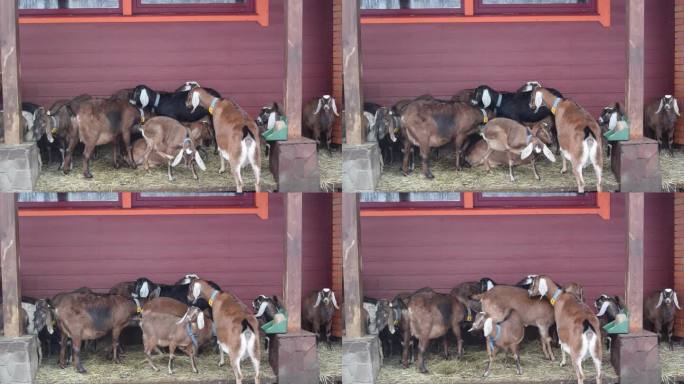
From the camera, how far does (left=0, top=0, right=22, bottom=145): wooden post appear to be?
1748cm

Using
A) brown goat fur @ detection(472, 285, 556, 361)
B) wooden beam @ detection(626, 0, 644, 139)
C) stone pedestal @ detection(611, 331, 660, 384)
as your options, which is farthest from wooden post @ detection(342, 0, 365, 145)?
stone pedestal @ detection(611, 331, 660, 384)

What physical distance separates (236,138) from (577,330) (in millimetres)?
4031

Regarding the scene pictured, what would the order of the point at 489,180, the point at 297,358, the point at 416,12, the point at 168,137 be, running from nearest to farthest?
the point at 297,358, the point at 168,137, the point at 489,180, the point at 416,12

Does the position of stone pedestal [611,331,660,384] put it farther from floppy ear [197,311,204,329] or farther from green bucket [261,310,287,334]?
floppy ear [197,311,204,329]

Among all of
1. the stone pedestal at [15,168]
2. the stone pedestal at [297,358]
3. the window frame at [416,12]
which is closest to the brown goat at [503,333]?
the stone pedestal at [297,358]

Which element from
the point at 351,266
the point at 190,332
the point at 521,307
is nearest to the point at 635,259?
the point at 521,307

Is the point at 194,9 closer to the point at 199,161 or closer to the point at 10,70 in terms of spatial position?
the point at 199,161

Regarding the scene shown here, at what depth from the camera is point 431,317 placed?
59.1 feet

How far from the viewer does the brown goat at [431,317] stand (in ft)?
58.9

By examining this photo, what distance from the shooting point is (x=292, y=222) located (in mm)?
17234

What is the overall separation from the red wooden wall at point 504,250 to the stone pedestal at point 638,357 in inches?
74.5

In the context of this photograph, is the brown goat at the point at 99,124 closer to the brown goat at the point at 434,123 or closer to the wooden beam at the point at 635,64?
the brown goat at the point at 434,123

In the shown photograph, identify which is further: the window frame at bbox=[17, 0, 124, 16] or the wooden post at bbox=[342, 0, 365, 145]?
the window frame at bbox=[17, 0, 124, 16]

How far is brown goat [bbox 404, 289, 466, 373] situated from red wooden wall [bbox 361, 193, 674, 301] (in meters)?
1.24
